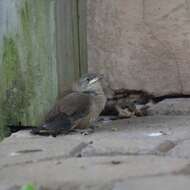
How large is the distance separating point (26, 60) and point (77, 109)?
1.60 feet

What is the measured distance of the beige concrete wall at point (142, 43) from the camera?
4.42m

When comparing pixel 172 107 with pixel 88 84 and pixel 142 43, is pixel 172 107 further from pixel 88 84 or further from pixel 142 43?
pixel 88 84

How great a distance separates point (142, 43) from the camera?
14.7ft

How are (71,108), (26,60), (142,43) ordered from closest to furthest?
1. (71,108)
2. (26,60)
3. (142,43)

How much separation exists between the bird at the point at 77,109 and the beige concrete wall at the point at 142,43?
32cm

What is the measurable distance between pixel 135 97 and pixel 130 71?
17 cm

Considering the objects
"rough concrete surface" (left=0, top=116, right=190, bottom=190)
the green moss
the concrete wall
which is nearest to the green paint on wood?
the concrete wall

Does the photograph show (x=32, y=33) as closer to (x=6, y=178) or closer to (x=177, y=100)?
(x=177, y=100)

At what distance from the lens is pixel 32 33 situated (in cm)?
429

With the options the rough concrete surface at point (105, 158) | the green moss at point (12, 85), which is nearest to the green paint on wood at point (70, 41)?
the green moss at point (12, 85)

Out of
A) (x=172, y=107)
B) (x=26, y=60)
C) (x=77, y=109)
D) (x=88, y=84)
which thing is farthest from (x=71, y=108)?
(x=172, y=107)

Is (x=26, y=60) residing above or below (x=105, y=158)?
above

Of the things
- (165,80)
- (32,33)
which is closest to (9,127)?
(32,33)

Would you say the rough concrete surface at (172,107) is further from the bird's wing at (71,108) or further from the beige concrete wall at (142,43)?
the bird's wing at (71,108)
